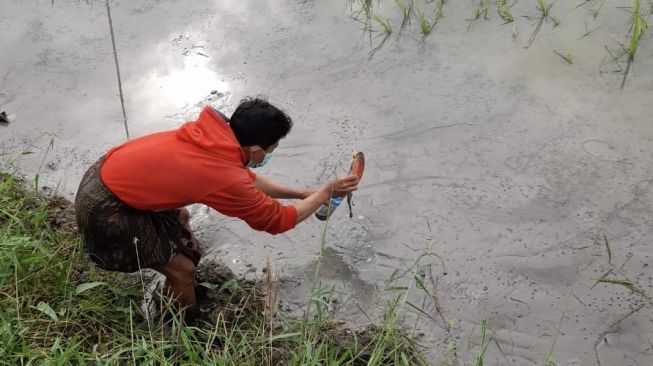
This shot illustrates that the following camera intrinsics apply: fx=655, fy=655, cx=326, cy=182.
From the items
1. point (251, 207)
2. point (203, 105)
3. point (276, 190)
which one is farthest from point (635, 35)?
point (251, 207)

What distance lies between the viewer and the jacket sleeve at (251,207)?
2.10m

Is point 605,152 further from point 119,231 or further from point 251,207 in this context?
point 119,231

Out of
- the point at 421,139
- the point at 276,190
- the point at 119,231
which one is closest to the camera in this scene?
the point at 119,231

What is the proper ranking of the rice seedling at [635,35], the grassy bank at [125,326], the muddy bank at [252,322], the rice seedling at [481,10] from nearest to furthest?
the grassy bank at [125,326]
the muddy bank at [252,322]
the rice seedling at [635,35]
the rice seedling at [481,10]

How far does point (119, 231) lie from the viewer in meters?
2.22

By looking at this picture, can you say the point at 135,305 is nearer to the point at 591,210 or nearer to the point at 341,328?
the point at 341,328

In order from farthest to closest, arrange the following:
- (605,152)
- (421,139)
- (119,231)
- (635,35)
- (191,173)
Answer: (635,35), (421,139), (605,152), (119,231), (191,173)

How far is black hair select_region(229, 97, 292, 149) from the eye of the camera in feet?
6.84

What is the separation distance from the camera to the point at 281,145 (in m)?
3.29

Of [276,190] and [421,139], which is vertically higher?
[276,190]

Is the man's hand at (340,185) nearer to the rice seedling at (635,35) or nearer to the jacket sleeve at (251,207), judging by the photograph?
the jacket sleeve at (251,207)

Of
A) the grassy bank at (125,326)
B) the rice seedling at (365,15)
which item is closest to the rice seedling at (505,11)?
the rice seedling at (365,15)

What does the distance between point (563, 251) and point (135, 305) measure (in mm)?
1693

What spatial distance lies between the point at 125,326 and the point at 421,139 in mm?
1655
